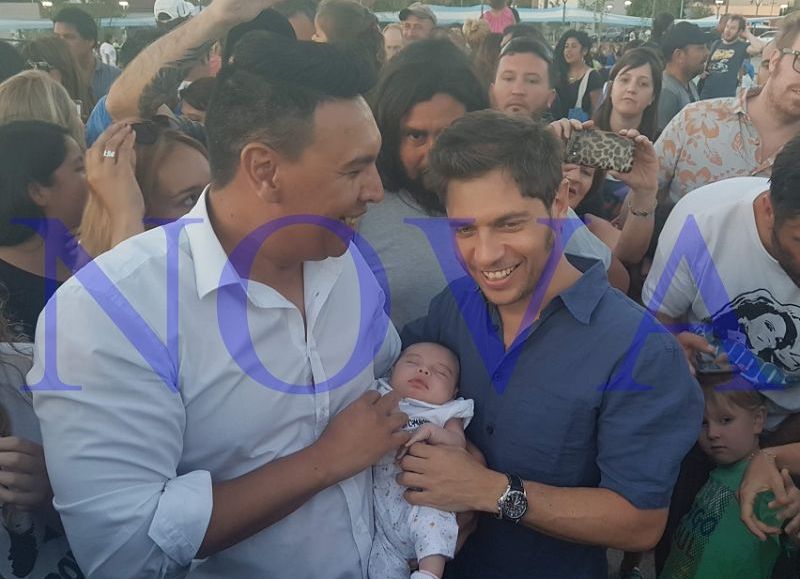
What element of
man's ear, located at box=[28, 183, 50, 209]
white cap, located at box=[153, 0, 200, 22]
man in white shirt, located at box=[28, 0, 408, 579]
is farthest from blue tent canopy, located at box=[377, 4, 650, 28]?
man in white shirt, located at box=[28, 0, 408, 579]

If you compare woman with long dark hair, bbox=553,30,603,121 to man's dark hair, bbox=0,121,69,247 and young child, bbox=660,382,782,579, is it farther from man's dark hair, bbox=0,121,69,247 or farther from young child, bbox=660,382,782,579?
man's dark hair, bbox=0,121,69,247

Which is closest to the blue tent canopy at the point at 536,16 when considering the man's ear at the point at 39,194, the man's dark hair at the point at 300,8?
the man's dark hair at the point at 300,8

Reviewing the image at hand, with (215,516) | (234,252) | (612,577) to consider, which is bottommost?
(612,577)

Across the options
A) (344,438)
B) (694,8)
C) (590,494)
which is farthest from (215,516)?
(694,8)

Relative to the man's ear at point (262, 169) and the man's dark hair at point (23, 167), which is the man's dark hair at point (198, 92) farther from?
the man's ear at point (262, 169)

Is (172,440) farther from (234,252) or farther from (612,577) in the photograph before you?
(612,577)

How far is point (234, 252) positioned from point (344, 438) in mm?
563

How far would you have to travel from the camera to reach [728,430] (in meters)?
2.48

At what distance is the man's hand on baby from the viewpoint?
1660 millimetres

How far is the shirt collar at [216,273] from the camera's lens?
A: 1.58 m

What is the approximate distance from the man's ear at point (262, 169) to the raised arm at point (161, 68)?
148 centimetres

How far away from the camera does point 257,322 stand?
5.43 feet

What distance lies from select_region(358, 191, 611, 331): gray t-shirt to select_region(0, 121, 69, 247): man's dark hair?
45.0 inches

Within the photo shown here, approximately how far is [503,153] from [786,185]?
1.01 m
